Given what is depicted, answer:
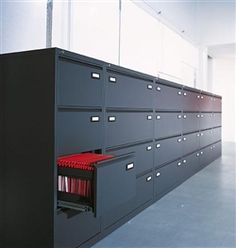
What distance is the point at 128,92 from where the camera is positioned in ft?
7.84

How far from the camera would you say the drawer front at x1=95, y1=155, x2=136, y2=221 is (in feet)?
4.77

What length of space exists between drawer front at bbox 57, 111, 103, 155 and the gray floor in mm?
690

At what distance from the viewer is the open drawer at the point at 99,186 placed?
4.76ft

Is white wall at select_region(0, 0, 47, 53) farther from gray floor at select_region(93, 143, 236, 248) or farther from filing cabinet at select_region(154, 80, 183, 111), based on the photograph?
→ gray floor at select_region(93, 143, 236, 248)

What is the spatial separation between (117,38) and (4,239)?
238 cm

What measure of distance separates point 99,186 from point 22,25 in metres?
1.34

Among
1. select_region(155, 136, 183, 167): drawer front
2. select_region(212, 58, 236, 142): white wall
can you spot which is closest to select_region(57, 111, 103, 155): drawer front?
select_region(155, 136, 183, 167): drawer front

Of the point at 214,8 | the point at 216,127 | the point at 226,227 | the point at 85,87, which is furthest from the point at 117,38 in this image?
the point at 214,8

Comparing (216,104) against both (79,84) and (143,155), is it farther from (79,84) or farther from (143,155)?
(79,84)

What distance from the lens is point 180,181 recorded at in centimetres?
368

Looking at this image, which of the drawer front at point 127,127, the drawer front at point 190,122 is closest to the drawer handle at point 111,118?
the drawer front at point 127,127

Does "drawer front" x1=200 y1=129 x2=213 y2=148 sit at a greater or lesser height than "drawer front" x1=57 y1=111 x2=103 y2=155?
lesser

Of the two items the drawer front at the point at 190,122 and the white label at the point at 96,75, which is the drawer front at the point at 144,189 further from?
the drawer front at the point at 190,122

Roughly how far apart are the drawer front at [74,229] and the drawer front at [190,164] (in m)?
2.03
